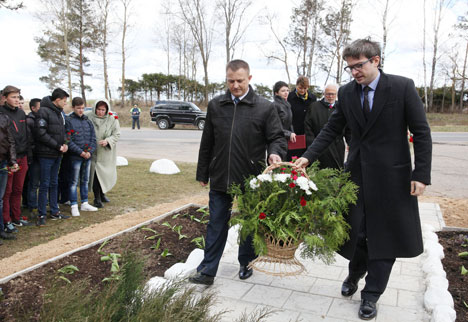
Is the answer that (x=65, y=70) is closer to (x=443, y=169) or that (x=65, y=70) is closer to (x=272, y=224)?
(x=443, y=169)

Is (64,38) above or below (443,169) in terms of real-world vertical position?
above

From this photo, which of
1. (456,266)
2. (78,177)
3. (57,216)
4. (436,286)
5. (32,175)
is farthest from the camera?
(78,177)

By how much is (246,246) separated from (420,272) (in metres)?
1.79

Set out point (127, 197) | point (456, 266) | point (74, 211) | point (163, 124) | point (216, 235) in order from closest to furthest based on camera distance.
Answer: point (216, 235) < point (456, 266) < point (74, 211) < point (127, 197) < point (163, 124)

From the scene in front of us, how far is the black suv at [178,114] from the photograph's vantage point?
28.0 meters

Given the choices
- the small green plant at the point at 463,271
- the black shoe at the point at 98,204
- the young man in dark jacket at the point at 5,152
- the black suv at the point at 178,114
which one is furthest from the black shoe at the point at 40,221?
the black suv at the point at 178,114

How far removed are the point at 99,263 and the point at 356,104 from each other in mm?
2979

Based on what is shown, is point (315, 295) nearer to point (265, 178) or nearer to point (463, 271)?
point (265, 178)

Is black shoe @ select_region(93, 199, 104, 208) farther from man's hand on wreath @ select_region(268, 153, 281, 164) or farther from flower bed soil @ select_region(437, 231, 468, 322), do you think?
flower bed soil @ select_region(437, 231, 468, 322)

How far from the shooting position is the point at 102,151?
7.19m

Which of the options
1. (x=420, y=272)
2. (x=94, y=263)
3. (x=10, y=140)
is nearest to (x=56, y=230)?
(x=10, y=140)

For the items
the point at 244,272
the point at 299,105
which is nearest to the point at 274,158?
the point at 244,272

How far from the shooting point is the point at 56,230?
18.9 feet

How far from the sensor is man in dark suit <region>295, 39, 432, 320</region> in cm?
310
